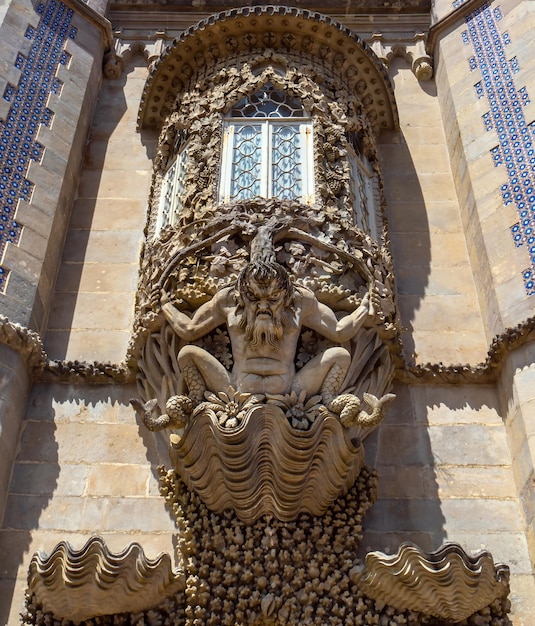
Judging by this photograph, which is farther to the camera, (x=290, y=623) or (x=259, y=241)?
(x=259, y=241)

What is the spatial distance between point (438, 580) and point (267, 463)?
62.9 inches

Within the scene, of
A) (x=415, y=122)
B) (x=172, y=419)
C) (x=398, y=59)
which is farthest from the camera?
(x=398, y=59)

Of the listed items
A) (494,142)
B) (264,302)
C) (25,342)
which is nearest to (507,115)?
(494,142)

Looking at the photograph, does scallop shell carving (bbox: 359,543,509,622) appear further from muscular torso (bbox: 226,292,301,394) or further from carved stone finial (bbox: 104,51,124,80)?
carved stone finial (bbox: 104,51,124,80)

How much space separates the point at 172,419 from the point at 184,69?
553 centimetres

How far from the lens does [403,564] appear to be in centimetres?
608

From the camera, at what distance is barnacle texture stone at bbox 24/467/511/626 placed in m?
6.15

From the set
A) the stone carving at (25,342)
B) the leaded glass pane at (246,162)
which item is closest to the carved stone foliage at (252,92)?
the leaded glass pane at (246,162)

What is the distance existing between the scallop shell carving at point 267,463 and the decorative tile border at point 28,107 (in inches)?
112

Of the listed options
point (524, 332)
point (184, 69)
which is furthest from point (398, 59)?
point (524, 332)

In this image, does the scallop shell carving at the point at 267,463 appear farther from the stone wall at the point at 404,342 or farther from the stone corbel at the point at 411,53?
the stone corbel at the point at 411,53

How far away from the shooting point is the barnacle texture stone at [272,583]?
20.2 feet

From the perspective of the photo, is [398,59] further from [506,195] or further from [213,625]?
[213,625]

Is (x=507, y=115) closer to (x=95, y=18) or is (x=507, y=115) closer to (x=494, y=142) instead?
(x=494, y=142)
